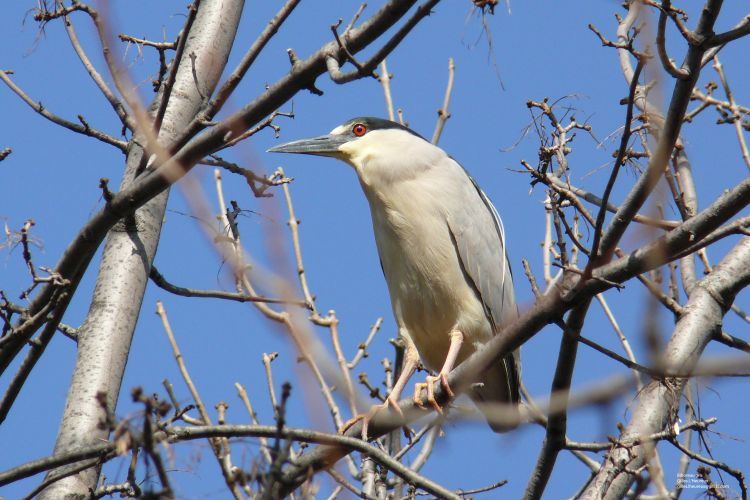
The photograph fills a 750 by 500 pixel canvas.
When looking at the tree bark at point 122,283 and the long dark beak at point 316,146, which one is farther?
the long dark beak at point 316,146

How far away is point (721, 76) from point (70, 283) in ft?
9.62

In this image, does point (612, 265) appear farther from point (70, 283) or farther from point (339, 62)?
point (70, 283)

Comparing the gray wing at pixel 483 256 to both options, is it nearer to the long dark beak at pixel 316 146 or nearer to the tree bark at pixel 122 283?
the long dark beak at pixel 316 146

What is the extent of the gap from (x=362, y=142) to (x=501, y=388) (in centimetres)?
141

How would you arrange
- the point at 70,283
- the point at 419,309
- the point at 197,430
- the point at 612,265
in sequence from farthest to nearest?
the point at 419,309
the point at 70,283
the point at 612,265
the point at 197,430

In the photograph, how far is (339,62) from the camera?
95.4 inches

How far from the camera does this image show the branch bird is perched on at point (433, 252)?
4344mm

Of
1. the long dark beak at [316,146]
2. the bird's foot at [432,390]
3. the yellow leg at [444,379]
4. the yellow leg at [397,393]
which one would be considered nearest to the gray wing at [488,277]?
the yellow leg at [444,379]

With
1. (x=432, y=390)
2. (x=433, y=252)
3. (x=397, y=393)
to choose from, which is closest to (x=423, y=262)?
(x=433, y=252)

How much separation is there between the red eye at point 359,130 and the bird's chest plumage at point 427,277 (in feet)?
1.39

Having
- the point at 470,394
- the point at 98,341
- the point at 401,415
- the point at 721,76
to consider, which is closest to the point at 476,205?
the point at 470,394

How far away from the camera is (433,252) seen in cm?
436

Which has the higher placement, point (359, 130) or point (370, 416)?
point (359, 130)

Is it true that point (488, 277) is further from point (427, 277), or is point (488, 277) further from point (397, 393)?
point (397, 393)
